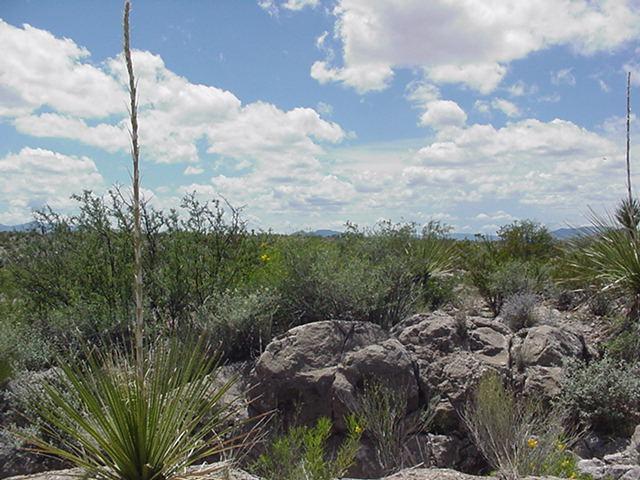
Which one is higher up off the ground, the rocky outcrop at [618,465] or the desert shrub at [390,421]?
the desert shrub at [390,421]

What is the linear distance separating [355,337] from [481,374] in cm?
176

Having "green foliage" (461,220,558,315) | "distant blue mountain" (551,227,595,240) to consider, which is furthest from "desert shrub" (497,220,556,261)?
"distant blue mountain" (551,227,595,240)

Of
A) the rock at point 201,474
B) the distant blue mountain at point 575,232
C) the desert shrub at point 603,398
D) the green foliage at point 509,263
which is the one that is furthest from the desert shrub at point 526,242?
the rock at point 201,474

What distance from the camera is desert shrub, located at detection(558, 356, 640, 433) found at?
8125 mm

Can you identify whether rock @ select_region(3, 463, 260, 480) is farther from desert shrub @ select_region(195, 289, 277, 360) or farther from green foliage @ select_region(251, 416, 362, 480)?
desert shrub @ select_region(195, 289, 277, 360)

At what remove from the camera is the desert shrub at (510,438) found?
5895 millimetres

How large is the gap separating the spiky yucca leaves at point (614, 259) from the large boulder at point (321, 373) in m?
4.33

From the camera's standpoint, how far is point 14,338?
9.01 meters

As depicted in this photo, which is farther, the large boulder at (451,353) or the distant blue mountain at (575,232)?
the distant blue mountain at (575,232)

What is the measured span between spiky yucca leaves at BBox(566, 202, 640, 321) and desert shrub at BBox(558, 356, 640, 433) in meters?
2.14

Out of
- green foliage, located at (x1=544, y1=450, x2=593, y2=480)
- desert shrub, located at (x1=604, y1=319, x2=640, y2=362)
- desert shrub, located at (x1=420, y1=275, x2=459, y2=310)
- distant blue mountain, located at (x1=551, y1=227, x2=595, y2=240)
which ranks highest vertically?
distant blue mountain, located at (x1=551, y1=227, x2=595, y2=240)

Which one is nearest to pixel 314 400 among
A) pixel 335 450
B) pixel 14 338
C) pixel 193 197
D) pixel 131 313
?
pixel 335 450

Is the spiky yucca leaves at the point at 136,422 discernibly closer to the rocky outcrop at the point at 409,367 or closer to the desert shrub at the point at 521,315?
the rocky outcrop at the point at 409,367

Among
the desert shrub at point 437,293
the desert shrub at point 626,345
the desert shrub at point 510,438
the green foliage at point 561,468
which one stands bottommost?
the green foliage at point 561,468
